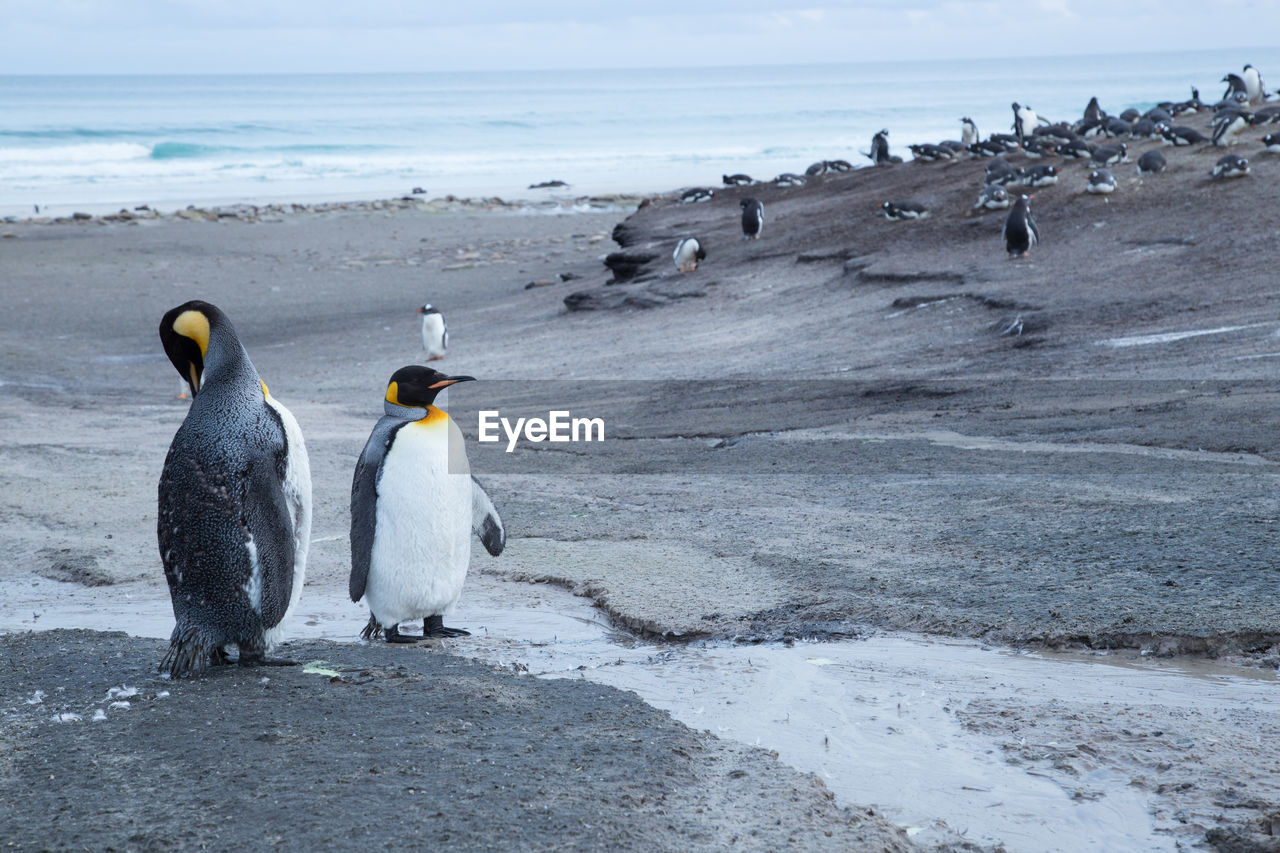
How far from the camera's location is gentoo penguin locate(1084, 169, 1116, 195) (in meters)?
14.4

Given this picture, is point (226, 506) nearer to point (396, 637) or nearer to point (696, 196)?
point (396, 637)

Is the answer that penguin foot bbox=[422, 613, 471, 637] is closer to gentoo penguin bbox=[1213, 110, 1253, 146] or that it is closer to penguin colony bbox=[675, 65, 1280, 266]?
penguin colony bbox=[675, 65, 1280, 266]

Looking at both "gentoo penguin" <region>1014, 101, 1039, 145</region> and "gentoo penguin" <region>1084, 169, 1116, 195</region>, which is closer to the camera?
"gentoo penguin" <region>1084, 169, 1116, 195</region>

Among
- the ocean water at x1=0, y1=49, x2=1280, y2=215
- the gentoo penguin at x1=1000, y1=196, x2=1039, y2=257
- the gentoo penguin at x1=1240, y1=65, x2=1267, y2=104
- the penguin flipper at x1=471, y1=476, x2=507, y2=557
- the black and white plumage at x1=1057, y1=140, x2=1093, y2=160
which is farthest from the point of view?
the ocean water at x1=0, y1=49, x2=1280, y2=215

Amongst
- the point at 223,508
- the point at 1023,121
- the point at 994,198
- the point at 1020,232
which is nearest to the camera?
the point at 223,508

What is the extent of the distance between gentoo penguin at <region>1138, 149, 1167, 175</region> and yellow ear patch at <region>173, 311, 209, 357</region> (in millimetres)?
13692

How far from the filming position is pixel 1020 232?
41.8ft

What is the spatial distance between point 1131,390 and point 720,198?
1531 cm

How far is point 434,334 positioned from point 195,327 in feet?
32.5

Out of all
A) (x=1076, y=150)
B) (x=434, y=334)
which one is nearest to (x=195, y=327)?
(x=434, y=334)

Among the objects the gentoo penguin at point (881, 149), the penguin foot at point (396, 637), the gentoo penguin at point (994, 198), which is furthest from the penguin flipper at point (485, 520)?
the gentoo penguin at point (881, 149)

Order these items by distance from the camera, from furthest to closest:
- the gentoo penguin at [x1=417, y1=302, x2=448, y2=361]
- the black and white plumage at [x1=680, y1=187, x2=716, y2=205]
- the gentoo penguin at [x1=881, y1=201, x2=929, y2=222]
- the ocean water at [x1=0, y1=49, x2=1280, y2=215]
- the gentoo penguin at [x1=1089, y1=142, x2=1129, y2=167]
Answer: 1. the ocean water at [x1=0, y1=49, x2=1280, y2=215]
2. the black and white plumage at [x1=680, y1=187, x2=716, y2=205]
3. the gentoo penguin at [x1=1089, y1=142, x2=1129, y2=167]
4. the gentoo penguin at [x1=881, y1=201, x2=929, y2=222]
5. the gentoo penguin at [x1=417, y1=302, x2=448, y2=361]

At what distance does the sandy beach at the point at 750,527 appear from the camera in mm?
2844

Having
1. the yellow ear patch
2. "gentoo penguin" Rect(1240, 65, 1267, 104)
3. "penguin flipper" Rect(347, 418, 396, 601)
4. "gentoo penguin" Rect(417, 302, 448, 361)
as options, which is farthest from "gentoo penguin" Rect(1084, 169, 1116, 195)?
"gentoo penguin" Rect(1240, 65, 1267, 104)
